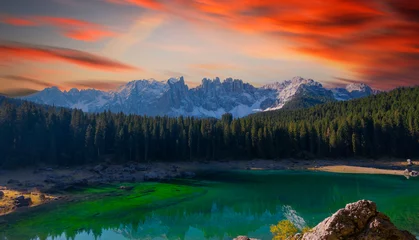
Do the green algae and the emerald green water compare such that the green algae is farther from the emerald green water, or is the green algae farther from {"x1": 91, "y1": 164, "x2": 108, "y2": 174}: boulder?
{"x1": 91, "y1": 164, "x2": 108, "y2": 174}: boulder

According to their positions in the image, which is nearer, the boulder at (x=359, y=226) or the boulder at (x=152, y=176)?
the boulder at (x=359, y=226)

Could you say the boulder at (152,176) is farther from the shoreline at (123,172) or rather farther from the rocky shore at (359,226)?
the rocky shore at (359,226)

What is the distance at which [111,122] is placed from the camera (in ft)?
363

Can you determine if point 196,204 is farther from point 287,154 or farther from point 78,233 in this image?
point 287,154

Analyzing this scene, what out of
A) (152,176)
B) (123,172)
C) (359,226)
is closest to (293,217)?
(359,226)

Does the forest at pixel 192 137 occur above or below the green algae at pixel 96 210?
above

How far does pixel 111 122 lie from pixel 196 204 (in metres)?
66.3

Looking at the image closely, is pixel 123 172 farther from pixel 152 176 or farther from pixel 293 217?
pixel 293 217

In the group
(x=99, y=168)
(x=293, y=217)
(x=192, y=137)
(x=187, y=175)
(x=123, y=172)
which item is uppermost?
(x=192, y=137)

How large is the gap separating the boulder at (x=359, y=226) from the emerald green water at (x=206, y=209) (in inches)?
1097

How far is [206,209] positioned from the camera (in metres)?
51.3

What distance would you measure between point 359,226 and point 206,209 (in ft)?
144

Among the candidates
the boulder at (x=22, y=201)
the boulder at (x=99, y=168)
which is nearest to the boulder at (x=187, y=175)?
the boulder at (x=99, y=168)

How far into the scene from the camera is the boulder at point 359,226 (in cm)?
888
